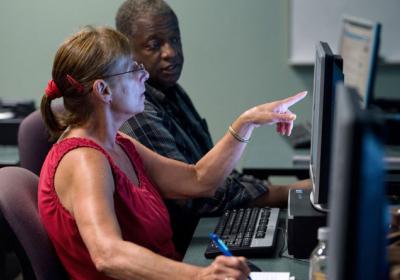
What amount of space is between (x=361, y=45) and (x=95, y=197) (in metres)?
1.61

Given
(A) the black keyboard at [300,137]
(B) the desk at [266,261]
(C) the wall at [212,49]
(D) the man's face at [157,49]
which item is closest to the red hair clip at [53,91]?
(B) the desk at [266,261]

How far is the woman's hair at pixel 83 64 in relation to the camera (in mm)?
1757

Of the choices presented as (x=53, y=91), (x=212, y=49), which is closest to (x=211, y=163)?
(x=53, y=91)

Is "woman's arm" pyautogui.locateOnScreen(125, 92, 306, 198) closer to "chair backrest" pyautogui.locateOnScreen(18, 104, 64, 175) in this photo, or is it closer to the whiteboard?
"chair backrest" pyautogui.locateOnScreen(18, 104, 64, 175)

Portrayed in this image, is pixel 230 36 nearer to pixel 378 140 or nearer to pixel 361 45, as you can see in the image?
pixel 361 45

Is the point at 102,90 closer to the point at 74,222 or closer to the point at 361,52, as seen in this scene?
the point at 74,222

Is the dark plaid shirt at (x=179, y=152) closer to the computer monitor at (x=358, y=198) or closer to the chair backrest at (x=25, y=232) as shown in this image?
the chair backrest at (x=25, y=232)

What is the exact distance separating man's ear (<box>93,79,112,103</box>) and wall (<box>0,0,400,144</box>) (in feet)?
7.29

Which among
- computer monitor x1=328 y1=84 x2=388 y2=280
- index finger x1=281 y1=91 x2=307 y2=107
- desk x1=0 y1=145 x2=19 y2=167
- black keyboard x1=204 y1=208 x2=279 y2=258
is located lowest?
desk x1=0 y1=145 x2=19 y2=167

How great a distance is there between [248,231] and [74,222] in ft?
1.55

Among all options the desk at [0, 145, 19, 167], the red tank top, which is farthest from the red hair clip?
the desk at [0, 145, 19, 167]

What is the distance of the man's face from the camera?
2.41 meters

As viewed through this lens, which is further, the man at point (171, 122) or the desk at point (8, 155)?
the desk at point (8, 155)

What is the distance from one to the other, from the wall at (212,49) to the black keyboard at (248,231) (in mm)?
1947
